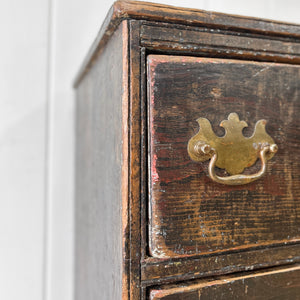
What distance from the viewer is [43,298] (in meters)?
0.70

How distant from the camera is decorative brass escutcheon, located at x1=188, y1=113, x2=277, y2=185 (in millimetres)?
362

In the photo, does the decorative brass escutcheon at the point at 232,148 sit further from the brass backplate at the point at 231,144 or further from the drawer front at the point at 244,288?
the drawer front at the point at 244,288

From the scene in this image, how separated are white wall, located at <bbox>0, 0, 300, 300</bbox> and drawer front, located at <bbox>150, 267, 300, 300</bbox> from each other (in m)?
0.44

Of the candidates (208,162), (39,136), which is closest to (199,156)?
(208,162)

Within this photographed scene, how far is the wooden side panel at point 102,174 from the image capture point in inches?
14.3

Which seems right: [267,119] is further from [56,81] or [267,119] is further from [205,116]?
[56,81]

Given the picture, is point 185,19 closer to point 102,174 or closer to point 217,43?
point 217,43

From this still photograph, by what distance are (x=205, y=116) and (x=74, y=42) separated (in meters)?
0.51

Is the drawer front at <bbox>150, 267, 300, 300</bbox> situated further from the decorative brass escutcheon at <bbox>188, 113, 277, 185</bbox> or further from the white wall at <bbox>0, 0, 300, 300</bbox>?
the white wall at <bbox>0, 0, 300, 300</bbox>

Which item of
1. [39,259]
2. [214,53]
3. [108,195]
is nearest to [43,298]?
[39,259]

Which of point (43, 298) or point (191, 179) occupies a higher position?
point (191, 179)

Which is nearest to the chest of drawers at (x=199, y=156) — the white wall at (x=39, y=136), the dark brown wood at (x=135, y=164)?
the dark brown wood at (x=135, y=164)

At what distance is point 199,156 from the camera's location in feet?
1.19

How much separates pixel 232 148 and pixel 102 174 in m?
0.19
